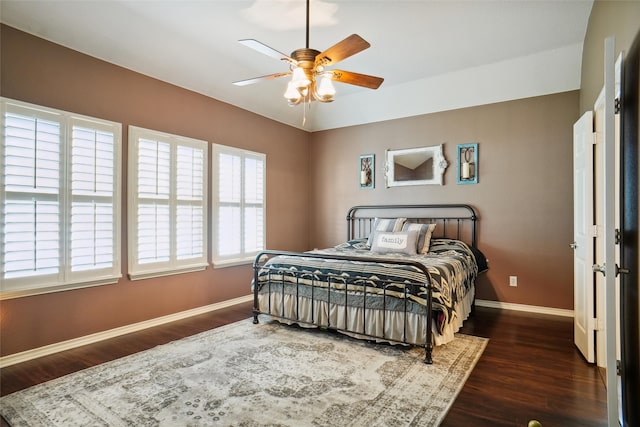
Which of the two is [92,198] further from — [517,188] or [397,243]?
[517,188]

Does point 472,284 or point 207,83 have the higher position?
point 207,83

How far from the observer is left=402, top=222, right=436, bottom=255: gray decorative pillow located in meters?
4.40

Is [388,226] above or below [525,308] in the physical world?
above

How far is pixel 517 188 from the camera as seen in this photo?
178 inches

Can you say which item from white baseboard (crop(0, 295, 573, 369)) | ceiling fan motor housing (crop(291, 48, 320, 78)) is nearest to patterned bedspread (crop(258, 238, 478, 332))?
white baseboard (crop(0, 295, 573, 369))

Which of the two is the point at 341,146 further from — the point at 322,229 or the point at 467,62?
the point at 467,62

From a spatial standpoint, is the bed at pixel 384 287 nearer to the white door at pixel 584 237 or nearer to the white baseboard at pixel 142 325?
the white baseboard at pixel 142 325

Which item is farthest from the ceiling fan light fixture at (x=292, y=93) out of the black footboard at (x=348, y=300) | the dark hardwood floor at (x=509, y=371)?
the dark hardwood floor at (x=509, y=371)

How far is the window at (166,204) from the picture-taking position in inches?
145

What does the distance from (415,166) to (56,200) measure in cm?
434

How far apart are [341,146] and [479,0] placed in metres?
3.15

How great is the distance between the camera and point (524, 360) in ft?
9.44

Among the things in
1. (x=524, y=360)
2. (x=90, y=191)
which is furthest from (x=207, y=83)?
(x=524, y=360)

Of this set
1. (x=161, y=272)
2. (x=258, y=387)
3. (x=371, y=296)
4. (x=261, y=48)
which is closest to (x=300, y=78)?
(x=261, y=48)
